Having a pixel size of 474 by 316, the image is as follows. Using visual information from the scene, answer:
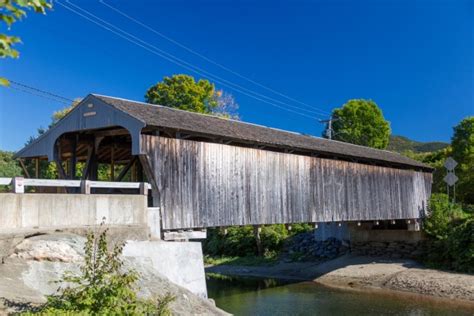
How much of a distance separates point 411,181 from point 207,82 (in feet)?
61.5

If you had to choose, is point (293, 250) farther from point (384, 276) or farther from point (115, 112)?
point (115, 112)

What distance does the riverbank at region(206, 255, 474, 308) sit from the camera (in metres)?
18.0

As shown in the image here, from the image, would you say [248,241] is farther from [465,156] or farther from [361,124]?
[361,124]

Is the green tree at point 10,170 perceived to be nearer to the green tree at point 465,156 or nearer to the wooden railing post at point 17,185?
the wooden railing post at point 17,185

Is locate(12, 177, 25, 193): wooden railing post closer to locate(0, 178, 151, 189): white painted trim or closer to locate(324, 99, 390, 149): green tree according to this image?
locate(0, 178, 151, 189): white painted trim

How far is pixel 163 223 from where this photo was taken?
34.3 feet

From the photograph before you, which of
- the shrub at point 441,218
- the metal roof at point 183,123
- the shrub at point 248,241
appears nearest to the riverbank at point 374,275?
the shrub at point 441,218

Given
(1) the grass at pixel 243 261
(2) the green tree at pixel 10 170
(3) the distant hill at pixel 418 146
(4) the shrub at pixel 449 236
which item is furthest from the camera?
(3) the distant hill at pixel 418 146

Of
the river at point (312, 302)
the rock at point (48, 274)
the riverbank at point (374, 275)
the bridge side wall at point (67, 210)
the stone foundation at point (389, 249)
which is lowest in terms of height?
the river at point (312, 302)

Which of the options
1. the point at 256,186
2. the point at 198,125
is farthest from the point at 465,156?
the point at 198,125

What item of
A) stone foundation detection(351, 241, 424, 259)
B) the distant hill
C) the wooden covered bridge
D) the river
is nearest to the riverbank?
stone foundation detection(351, 241, 424, 259)

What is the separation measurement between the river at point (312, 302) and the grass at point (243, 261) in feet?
16.0

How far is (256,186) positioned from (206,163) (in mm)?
1981

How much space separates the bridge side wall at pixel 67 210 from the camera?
7.70 meters
